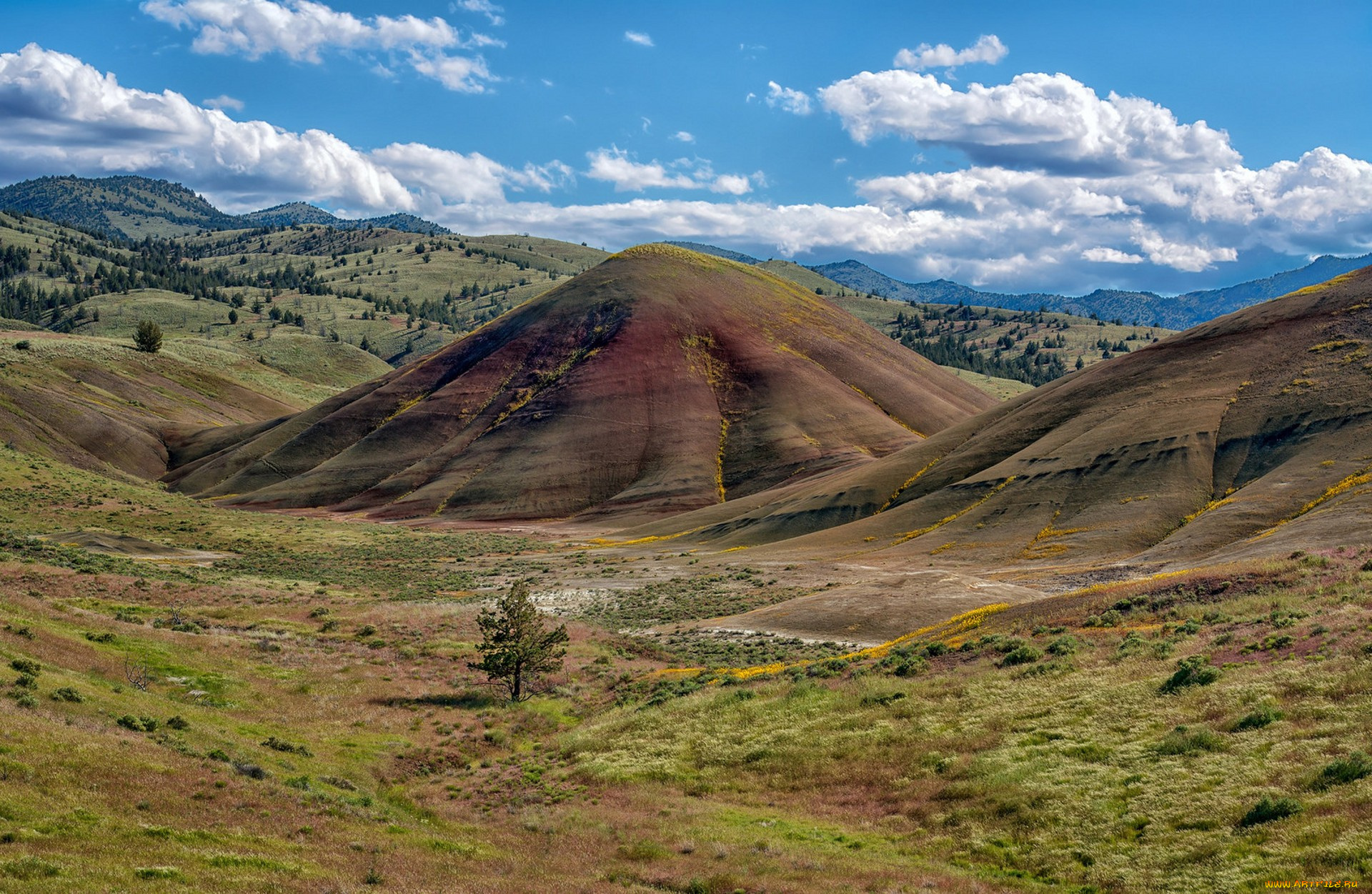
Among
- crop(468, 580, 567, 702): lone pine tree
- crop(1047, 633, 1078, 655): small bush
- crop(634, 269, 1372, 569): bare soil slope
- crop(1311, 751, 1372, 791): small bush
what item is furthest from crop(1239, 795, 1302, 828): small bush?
crop(468, 580, 567, 702): lone pine tree

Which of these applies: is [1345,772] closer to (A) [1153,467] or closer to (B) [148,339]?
(A) [1153,467]

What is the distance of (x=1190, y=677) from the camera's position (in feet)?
75.8

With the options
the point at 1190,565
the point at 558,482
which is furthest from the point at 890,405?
the point at 1190,565

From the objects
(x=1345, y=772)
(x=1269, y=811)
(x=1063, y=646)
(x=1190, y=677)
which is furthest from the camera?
(x=1063, y=646)

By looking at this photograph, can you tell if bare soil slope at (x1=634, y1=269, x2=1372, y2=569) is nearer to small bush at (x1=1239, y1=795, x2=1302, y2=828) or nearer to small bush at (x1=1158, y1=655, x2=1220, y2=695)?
small bush at (x1=1158, y1=655, x2=1220, y2=695)

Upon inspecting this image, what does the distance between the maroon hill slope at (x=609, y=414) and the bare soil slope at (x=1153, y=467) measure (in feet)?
92.2

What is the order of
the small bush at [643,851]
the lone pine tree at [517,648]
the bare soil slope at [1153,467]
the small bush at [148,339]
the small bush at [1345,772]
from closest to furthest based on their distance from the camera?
the small bush at [1345,772] < the small bush at [643,851] < the lone pine tree at [517,648] < the bare soil slope at [1153,467] < the small bush at [148,339]

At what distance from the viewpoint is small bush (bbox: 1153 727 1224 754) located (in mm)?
19438

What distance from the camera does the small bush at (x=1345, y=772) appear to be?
16109 millimetres

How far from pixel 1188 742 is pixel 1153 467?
46.8 metres

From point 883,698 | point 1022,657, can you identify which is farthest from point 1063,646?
point 883,698

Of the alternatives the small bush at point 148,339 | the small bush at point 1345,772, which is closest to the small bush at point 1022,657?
the small bush at point 1345,772

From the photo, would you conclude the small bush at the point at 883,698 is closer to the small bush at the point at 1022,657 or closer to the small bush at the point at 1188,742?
the small bush at the point at 1022,657

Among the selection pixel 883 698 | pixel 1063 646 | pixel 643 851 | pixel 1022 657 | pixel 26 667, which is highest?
pixel 1063 646
